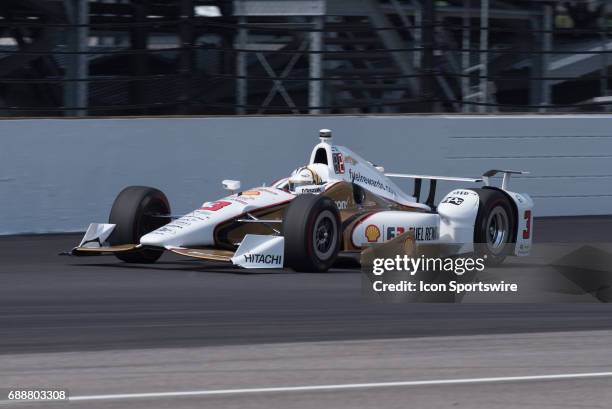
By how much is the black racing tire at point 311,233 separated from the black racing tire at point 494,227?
137cm

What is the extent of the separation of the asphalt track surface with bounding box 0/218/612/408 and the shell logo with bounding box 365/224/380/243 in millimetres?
403

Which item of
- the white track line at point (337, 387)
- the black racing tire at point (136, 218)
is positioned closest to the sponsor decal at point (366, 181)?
the black racing tire at point (136, 218)

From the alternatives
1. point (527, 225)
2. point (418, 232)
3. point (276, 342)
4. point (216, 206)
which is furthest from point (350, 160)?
point (276, 342)

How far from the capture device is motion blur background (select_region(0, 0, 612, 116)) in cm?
1295

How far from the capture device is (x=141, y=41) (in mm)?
14781

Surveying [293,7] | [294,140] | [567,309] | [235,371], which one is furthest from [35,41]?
[235,371]

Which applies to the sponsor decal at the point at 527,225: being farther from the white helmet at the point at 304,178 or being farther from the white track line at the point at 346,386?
the white track line at the point at 346,386

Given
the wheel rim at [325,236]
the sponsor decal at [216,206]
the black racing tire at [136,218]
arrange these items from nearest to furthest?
the wheel rim at [325,236]
the sponsor decal at [216,206]
the black racing tire at [136,218]

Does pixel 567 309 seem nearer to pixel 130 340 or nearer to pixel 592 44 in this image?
pixel 130 340

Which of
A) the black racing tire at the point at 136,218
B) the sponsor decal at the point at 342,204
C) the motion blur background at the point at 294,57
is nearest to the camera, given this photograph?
the black racing tire at the point at 136,218

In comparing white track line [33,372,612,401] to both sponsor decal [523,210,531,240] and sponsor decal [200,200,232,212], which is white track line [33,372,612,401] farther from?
sponsor decal [523,210,531,240]

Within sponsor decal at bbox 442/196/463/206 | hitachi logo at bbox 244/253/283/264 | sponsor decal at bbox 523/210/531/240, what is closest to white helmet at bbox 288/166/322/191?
hitachi logo at bbox 244/253/283/264

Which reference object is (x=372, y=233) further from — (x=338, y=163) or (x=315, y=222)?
(x=315, y=222)

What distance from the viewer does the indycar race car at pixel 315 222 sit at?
923 centimetres
